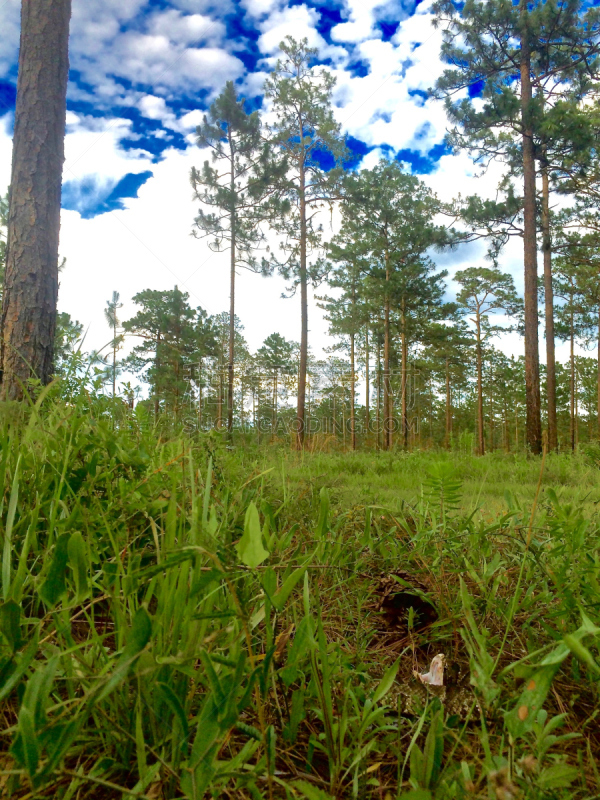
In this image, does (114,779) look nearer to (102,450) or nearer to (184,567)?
(184,567)

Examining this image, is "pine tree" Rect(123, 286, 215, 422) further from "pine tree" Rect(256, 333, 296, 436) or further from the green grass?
the green grass

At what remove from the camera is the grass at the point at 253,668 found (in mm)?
527

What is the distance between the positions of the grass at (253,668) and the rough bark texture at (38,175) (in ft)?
7.29

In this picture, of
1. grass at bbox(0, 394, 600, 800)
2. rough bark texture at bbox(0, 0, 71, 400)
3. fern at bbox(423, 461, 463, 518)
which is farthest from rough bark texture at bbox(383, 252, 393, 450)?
grass at bbox(0, 394, 600, 800)

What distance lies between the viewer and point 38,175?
3.38 m

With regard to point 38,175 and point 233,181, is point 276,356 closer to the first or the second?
point 233,181

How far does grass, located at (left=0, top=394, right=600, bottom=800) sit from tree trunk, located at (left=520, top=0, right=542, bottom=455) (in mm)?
9783

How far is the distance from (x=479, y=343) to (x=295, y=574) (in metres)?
30.9

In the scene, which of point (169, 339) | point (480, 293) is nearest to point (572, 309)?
point (480, 293)

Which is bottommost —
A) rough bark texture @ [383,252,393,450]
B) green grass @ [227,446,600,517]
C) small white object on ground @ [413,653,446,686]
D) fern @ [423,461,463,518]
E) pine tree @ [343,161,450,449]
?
green grass @ [227,446,600,517]

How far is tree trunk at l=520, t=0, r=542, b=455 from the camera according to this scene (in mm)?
9938

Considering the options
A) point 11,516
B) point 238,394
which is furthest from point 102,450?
point 238,394

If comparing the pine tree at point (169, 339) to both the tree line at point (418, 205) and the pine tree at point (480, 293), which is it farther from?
the pine tree at point (480, 293)

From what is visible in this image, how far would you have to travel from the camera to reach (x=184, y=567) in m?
0.66
